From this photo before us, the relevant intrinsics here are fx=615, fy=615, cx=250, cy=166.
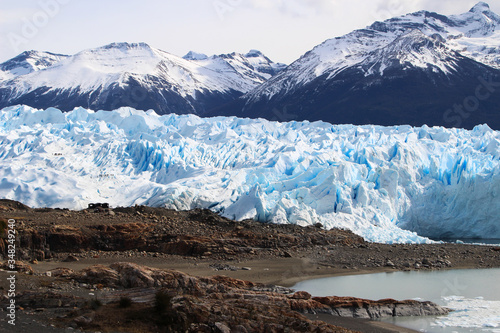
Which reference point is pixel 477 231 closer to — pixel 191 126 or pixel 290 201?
pixel 290 201

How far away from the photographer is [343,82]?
74188mm

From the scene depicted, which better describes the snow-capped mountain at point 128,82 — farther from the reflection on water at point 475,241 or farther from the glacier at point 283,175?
the reflection on water at point 475,241

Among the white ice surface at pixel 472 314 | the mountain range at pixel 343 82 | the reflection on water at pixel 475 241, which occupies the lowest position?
the white ice surface at pixel 472 314

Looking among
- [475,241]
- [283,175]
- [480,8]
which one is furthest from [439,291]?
[480,8]

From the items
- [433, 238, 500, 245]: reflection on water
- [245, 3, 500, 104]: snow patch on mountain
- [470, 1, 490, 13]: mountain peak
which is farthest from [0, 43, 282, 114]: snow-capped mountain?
[433, 238, 500, 245]: reflection on water

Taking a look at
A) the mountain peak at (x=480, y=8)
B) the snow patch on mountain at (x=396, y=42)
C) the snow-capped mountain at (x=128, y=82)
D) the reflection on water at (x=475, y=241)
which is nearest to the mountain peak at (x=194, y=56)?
the snow-capped mountain at (x=128, y=82)

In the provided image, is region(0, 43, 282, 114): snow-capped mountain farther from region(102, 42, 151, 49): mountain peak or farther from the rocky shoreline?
the rocky shoreline

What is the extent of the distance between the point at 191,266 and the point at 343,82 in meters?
62.0

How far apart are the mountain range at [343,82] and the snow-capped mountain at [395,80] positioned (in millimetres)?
120

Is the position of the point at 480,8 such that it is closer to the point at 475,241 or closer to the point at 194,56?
the point at 194,56

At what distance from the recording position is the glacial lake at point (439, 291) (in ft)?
34.6

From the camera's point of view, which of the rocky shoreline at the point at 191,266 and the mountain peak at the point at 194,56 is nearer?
the rocky shoreline at the point at 191,266

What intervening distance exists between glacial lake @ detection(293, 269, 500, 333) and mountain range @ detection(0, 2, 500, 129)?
4704 centimetres

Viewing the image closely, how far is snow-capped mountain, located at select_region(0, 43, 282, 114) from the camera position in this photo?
7812cm
